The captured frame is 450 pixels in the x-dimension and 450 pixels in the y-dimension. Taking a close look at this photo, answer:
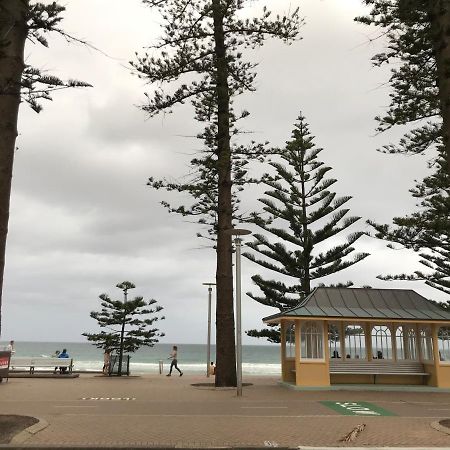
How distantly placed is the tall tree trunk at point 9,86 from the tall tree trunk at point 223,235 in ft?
23.3

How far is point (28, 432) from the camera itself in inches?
261

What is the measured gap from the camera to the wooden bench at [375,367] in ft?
45.6

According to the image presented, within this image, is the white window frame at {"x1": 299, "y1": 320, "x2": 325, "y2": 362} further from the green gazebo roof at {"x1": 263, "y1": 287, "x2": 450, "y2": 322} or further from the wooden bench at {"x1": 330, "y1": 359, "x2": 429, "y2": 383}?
the wooden bench at {"x1": 330, "y1": 359, "x2": 429, "y2": 383}

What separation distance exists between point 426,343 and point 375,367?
1.70 meters

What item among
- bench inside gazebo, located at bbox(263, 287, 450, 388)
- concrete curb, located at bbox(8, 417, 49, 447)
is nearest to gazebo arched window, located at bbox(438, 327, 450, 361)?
bench inside gazebo, located at bbox(263, 287, 450, 388)

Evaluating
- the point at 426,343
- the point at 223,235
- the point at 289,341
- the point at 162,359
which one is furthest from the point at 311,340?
the point at 162,359

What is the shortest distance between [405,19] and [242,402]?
24.8 feet

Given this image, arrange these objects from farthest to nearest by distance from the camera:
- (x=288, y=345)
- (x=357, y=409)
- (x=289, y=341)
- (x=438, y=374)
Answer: (x=288, y=345), (x=289, y=341), (x=438, y=374), (x=357, y=409)

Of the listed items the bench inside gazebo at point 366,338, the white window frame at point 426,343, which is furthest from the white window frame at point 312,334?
the white window frame at point 426,343

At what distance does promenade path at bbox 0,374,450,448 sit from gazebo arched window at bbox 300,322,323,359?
4.74ft

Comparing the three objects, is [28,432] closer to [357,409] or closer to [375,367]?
[357,409]

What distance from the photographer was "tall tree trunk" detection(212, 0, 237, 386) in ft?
45.1

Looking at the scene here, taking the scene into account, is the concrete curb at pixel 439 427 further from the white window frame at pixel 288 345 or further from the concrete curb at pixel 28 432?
the white window frame at pixel 288 345

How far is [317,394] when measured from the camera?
12.2 m
